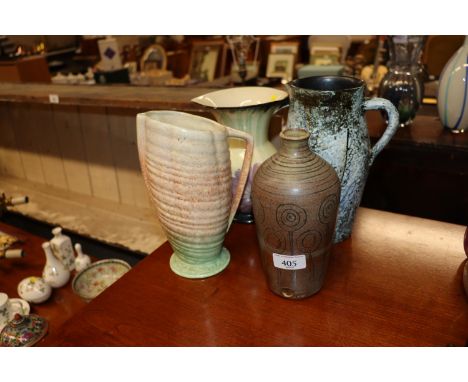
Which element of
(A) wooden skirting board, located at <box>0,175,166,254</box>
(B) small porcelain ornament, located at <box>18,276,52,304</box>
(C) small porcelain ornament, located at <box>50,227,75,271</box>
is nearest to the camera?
(B) small porcelain ornament, located at <box>18,276,52,304</box>

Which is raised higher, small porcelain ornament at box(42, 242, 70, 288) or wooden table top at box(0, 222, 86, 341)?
small porcelain ornament at box(42, 242, 70, 288)

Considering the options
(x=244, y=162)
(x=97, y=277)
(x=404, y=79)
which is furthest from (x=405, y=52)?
(x=97, y=277)

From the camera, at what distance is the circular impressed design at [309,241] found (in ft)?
2.23

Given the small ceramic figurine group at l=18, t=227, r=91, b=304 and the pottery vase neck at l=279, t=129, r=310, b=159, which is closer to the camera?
the pottery vase neck at l=279, t=129, r=310, b=159

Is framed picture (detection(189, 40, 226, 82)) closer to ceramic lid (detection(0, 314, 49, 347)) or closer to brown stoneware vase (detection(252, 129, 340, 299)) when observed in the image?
ceramic lid (detection(0, 314, 49, 347))

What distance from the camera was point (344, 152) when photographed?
78 cm

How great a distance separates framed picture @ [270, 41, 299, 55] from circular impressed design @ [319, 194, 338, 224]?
2889 millimetres

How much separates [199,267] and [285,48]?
292 centimetres

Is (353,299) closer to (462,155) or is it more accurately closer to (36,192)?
(462,155)

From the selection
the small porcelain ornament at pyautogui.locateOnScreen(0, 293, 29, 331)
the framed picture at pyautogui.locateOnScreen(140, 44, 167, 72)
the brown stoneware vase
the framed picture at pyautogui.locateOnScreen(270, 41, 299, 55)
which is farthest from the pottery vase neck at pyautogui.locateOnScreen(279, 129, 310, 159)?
the framed picture at pyautogui.locateOnScreen(140, 44, 167, 72)

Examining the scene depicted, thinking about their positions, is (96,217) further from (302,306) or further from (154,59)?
(154,59)

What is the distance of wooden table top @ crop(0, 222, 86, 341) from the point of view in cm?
150

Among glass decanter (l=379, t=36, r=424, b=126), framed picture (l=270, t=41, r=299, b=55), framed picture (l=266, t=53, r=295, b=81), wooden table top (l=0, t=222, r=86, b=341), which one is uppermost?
glass decanter (l=379, t=36, r=424, b=126)

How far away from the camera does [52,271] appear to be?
1581 mm
